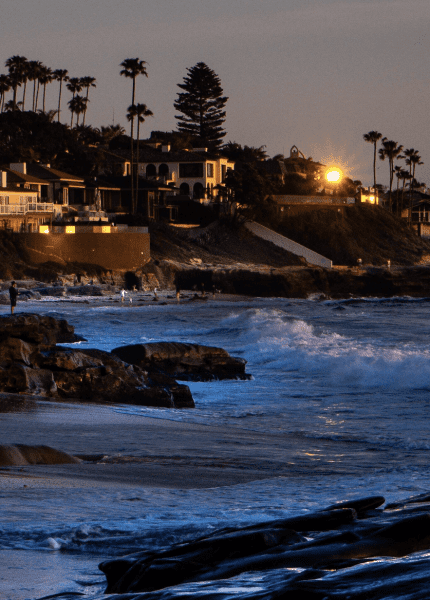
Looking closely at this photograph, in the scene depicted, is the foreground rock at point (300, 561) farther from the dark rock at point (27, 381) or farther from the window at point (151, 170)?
the window at point (151, 170)

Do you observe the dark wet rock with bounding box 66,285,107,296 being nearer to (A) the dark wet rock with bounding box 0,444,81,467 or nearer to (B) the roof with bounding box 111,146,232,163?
(B) the roof with bounding box 111,146,232,163

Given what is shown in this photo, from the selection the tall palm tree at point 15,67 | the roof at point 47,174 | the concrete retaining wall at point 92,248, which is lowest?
the concrete retaining wall at point 92,248

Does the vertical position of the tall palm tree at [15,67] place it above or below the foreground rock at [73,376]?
above

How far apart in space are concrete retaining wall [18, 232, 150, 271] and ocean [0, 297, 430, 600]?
31.5 m

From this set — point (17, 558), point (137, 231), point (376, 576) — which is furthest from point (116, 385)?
point (137, 231)

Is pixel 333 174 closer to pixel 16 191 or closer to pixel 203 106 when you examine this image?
pixel 203 106

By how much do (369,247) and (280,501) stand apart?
323 ft

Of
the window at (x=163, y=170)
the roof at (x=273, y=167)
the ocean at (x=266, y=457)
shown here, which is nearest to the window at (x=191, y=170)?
the window at (x=163, y=170)

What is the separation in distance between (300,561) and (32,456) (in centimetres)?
456

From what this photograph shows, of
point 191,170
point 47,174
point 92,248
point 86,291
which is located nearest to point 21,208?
point 92,248

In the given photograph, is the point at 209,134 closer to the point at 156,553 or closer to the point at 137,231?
the point at 137,231

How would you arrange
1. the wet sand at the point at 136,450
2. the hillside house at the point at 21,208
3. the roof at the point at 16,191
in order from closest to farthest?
the wet sand at the point at 136,450 < the hillside house at the point at 21,208 < the roof at the point at 16,191

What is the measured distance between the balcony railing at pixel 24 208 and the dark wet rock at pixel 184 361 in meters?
47.7

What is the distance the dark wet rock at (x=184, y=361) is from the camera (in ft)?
65.5
